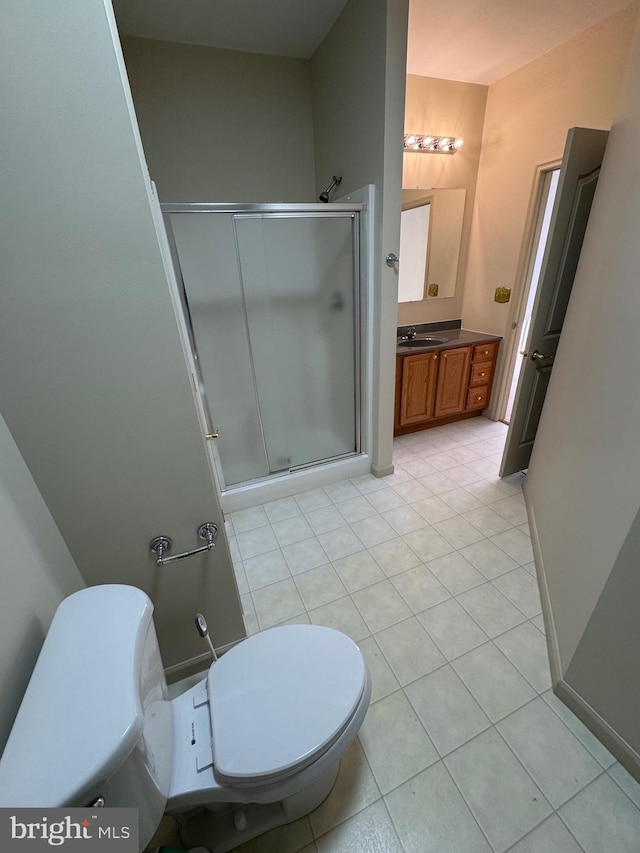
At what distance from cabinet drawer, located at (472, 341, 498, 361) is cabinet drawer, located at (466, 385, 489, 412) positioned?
0.91 ft

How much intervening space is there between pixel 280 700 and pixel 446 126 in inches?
139

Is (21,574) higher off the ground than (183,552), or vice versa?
(21,574)

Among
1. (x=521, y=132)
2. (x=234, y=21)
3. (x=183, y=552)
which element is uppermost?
(x=234, y=21)

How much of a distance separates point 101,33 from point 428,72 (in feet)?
8.67

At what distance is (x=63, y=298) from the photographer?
0.72 metres

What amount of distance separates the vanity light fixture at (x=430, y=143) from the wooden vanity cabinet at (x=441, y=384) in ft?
4.93

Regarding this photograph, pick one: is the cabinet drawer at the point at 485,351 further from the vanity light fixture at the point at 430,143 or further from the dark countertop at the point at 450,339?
the vanity light fixture at the point at 430,143

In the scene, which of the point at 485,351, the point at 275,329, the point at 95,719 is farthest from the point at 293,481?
the point at 485,351

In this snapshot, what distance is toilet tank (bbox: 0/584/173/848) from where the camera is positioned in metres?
0.47

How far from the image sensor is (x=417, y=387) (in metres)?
2.72

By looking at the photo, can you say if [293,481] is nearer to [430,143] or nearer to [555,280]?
[555,280]

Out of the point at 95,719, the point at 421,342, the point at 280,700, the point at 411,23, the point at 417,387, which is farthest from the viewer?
the point at 421,342

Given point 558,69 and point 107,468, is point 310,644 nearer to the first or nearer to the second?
point 107,468

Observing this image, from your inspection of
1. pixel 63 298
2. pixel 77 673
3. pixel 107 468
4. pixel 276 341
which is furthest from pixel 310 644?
pixel 276 341
